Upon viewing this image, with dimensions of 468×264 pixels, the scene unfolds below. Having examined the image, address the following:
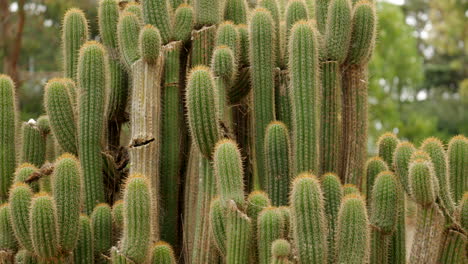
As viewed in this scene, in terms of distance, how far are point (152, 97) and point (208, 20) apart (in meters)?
0.93

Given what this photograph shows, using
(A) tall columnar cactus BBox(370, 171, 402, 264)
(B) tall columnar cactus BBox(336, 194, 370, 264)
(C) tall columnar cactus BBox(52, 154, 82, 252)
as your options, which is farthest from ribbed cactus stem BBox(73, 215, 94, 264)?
(A) tall columnar cactus BBox(370, 171, 402, 264)

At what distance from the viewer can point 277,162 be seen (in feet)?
19.3

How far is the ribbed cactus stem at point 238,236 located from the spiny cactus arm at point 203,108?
0.64 metres

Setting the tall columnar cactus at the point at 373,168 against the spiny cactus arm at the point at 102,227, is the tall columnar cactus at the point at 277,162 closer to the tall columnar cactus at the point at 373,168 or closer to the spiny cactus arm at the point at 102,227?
the tall columnar cactus at the point at 373,168

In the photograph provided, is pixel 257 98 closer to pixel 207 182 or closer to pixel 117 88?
pixel 207 182

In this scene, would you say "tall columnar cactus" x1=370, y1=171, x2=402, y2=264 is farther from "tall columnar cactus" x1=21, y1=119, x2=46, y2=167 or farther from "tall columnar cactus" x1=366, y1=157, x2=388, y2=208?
"tall columnar cactus" x1=21, y1=119, x2=46, y2=167

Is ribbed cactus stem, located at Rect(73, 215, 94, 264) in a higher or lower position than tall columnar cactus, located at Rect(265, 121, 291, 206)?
lower

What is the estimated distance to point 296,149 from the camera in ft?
19.0

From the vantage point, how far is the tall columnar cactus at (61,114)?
6.02 meters

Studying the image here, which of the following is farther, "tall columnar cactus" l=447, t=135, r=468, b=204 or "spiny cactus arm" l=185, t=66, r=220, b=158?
"tall columnar cactus" l=447, t=135, r=468, b=204

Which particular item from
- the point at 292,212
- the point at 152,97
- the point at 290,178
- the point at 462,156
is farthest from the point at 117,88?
the point at 462,156

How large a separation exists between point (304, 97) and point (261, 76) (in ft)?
1.66

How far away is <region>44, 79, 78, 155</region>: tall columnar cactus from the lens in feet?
19.7

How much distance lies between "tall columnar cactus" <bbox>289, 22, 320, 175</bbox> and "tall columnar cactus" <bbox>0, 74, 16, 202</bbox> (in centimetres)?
239
